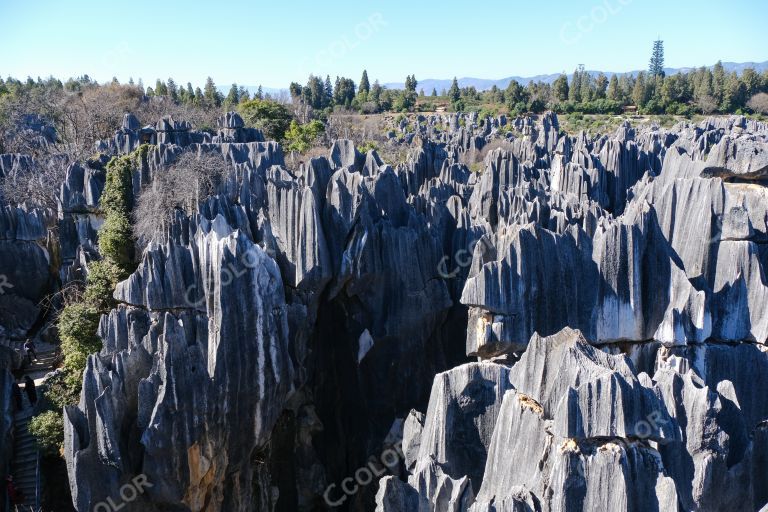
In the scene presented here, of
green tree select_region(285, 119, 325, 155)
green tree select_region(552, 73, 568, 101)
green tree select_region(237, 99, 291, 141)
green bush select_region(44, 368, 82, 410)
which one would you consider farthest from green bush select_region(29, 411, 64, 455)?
green tree select_region(552, 73, 568, 101)

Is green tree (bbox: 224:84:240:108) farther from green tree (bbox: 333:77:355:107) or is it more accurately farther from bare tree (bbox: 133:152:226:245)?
bare tree (bbox: 133:152:226:245)

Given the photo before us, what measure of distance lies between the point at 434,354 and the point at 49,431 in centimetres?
867

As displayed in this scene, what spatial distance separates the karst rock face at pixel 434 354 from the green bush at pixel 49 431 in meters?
2.56

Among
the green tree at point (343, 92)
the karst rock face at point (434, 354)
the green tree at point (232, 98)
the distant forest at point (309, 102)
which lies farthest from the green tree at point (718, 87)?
the karst rock face at point (434, 354)

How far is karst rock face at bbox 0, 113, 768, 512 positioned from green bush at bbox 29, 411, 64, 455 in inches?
101

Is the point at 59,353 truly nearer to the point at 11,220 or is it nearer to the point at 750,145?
the point at 11,220

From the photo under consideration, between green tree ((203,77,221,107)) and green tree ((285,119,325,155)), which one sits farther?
green tree ((203,77,221,107))

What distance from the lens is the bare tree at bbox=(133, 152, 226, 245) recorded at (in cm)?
1631

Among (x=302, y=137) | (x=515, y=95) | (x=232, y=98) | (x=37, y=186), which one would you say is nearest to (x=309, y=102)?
(x=232, y=98)

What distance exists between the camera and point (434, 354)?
14.7m

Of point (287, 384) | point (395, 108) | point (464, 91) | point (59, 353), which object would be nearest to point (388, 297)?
point (287, 384)

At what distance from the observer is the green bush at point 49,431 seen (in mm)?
12648

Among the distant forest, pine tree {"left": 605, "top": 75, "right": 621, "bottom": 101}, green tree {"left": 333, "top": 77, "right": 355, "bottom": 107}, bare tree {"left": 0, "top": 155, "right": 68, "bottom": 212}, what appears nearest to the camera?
bare tree {"left": 0, "top": 155, "right": 68, "bottom": 212}

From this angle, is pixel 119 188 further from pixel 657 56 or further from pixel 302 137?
pixel 657 56
